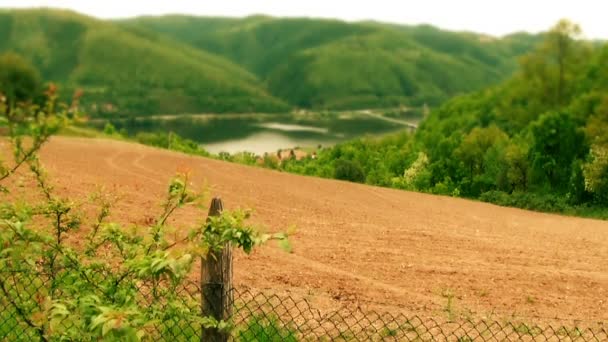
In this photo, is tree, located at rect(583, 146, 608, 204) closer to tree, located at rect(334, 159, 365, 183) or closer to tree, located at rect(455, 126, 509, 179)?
tree, located at rect(455, 126, 509, 179)

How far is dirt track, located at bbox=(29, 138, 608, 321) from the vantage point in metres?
12.1

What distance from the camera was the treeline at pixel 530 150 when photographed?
3022cm

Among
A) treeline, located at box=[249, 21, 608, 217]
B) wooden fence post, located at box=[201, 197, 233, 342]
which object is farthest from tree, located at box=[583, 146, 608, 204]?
wooden fence post, located at box=[201, 197, 233, 342]

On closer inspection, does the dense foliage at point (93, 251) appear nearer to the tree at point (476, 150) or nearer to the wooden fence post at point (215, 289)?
the wooden fence post at point (215, 289)

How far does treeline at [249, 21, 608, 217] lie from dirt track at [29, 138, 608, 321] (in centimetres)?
541

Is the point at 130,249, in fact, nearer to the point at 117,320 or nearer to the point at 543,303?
the point at 117,320

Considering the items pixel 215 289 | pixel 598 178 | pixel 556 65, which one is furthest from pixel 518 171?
pixel 215 289

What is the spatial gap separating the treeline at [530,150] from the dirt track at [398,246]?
541 cm

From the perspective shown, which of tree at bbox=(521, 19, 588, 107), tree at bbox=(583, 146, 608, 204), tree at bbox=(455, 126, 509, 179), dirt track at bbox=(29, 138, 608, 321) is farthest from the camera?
tree at bbox=(521, 19, 588, 107)

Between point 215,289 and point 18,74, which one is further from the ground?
point 215,289

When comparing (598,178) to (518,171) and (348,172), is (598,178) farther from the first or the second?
(348,172)

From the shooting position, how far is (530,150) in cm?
3569

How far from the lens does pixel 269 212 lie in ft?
67.2

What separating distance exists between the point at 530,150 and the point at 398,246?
857 inches
